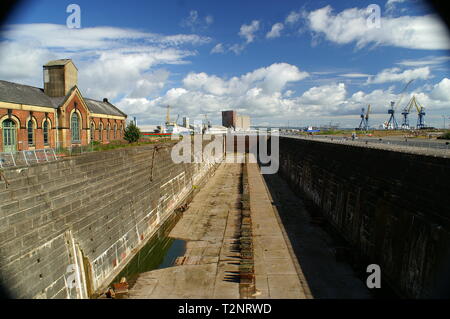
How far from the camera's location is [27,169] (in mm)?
9648

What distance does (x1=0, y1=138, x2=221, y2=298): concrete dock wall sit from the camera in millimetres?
8633

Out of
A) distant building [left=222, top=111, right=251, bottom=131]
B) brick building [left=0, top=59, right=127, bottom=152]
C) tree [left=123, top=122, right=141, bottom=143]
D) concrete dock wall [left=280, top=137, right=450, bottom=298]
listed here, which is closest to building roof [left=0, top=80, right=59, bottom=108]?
brick building [left=0, top=59, right=127, bottom=152]

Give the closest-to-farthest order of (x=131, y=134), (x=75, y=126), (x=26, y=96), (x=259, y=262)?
(x=259, y=262) → (x=26, y=96) → (x=75, y=126) → (x=131, y=134)

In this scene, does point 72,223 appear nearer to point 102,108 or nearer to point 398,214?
point 398,214

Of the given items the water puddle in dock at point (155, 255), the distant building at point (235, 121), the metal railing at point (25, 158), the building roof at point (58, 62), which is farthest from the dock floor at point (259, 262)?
the distant building at point (235, 121)

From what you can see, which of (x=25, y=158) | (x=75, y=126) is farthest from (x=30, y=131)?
(x=25, y=158)

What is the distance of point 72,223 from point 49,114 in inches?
732

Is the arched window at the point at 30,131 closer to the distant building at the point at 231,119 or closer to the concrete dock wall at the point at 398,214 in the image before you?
Answer: the concrete dock wall at the point at 398,214

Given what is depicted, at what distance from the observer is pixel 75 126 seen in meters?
29.5

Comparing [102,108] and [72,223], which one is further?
[102,108]

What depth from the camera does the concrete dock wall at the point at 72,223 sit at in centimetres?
863

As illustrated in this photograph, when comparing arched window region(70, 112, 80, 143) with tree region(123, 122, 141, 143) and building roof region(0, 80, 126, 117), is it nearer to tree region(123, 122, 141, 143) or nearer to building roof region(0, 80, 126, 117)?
building roof region(0, 80, 126, 117)

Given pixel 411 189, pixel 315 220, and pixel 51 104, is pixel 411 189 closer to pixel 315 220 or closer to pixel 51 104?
pixel 315 220
